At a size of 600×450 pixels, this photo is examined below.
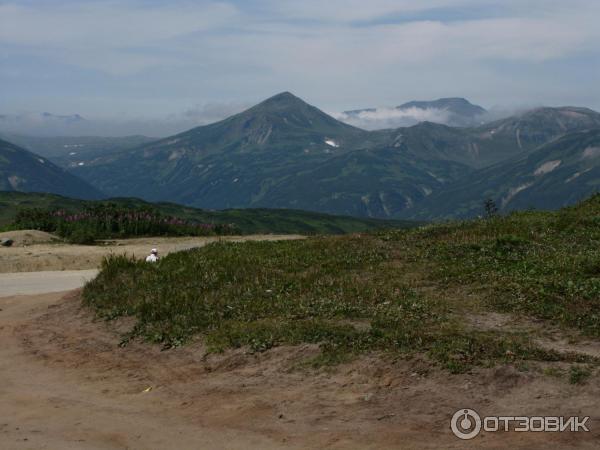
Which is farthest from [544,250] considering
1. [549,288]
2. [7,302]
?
[7,302]

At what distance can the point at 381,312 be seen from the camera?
13.8m

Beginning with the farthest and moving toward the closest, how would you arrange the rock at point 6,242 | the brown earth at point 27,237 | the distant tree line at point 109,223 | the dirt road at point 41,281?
the distant tree line at point 109,223 < the brown earth at point 27,237 < the rock at point 6,242 < the dirt road at point 41,281

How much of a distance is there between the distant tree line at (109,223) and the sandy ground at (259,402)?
27.6 metres

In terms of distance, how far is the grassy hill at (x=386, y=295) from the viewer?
466 inches

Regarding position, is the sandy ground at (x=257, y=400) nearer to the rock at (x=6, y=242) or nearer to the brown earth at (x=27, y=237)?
the rock at (x=6, y=242)

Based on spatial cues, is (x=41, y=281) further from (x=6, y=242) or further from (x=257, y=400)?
(x=257, y=400)

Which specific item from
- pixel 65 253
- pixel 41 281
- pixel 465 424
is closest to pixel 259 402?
pixel 465 424

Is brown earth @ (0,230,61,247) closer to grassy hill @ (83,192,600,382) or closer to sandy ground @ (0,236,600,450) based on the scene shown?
grassy hill @ (83,192,600,382)

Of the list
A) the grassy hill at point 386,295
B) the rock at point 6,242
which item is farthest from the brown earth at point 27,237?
the grassy hill at point 386,295

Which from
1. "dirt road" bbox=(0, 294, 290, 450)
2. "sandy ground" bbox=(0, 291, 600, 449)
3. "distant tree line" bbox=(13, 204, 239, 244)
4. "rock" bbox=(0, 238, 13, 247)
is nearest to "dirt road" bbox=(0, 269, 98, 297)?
"rock" bbox=(0, 238, 13, 247)

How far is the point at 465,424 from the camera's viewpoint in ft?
30.3

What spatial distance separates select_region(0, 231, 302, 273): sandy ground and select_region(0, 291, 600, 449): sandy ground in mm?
15097

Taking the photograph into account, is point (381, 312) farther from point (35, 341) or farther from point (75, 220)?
point (75, 220)

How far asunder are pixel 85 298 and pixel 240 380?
7.39 m
